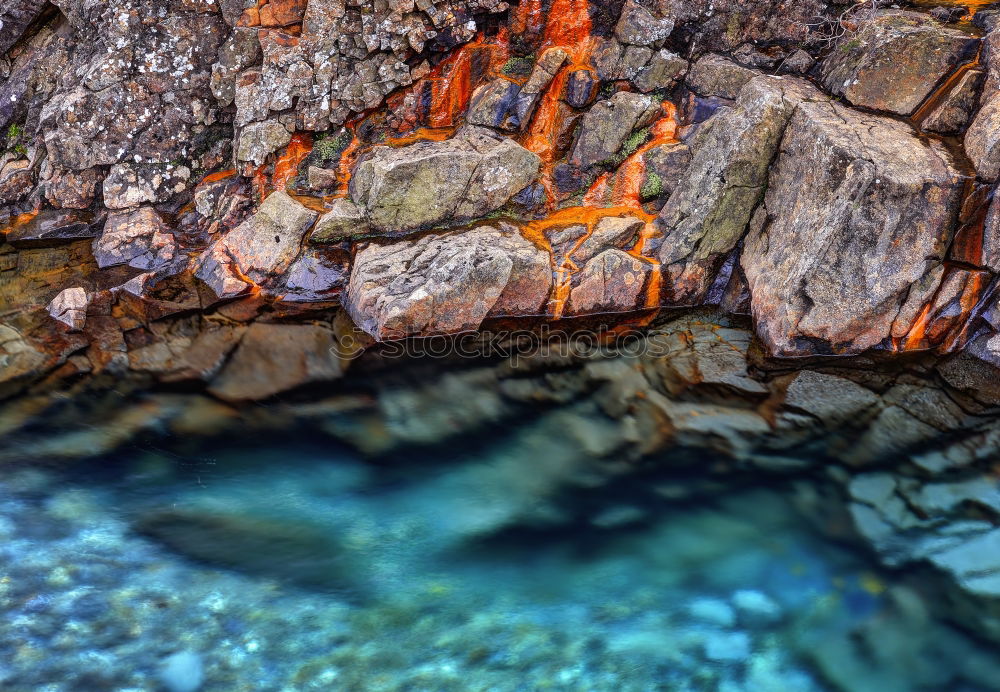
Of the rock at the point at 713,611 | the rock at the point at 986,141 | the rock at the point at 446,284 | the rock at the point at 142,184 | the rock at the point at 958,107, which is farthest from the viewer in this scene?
the rock at the point at 142,184

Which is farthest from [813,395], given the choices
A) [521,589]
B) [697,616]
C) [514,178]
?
[514,178]

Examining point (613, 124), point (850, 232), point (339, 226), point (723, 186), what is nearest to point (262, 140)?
point (339, 226)

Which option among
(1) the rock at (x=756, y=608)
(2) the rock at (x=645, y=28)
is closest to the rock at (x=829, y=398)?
(1) the rock at (x=756, y=608)

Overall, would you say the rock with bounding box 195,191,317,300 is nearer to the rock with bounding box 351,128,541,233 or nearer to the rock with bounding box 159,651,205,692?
the rock with bounding box 351,128,541,233

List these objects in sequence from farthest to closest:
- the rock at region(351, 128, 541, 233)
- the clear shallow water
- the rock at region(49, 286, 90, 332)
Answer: the rock at region(351, 128, 541, 233), the rock at region(49, 286, 90, 332), the clear shallow water

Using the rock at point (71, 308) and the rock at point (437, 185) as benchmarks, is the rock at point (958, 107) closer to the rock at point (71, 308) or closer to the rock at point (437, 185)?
the rock at point (437, 185)

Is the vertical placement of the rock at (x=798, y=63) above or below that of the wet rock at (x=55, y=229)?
above

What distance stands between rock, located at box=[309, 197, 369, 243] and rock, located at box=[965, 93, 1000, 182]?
19.0 ft

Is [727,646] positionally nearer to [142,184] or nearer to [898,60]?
[898,60]

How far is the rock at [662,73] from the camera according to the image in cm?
779

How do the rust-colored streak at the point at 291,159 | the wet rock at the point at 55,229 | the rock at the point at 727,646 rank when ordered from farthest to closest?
the wet rock at the point at 55,229
the rust-colored streak at the point at 291,159
the rock at the point at 727,646

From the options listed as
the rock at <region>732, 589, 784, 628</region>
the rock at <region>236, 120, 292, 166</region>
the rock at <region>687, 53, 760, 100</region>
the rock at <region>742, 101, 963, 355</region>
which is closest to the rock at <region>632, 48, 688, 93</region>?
the rock at <region>687, 53, 760, 100</region>

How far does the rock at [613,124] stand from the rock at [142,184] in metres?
4.78

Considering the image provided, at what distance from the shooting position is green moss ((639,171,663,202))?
7.39 metres
